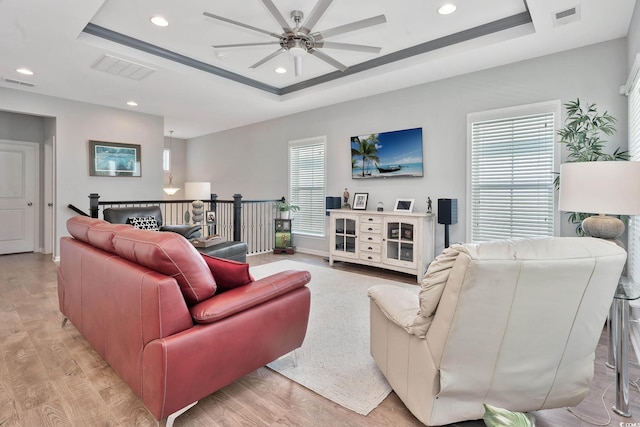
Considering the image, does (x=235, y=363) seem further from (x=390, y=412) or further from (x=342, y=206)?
(x=342, y=206)

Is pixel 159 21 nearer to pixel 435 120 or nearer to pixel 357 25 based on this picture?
pixel 357 25

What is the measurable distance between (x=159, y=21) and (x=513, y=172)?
425 centimetres

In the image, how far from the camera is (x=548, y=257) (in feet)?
4.24

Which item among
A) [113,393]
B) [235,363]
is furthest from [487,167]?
[113,393]

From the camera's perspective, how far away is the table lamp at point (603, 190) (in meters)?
1.77

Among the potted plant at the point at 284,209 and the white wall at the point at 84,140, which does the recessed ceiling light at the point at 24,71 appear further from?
the potted plant at the point at 284,209

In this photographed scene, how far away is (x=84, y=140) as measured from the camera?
5.65 m

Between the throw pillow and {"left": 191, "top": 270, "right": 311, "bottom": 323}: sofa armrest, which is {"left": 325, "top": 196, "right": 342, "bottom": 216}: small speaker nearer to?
the throw pillow

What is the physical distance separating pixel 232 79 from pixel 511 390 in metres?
4.82

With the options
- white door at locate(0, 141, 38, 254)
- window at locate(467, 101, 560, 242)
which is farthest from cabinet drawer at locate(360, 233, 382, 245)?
white door at locate(0, 141, 38, 254)

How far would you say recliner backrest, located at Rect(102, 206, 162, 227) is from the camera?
179 inches

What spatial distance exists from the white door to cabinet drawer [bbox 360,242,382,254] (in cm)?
622

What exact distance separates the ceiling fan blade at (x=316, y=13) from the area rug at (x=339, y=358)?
254 centimetres

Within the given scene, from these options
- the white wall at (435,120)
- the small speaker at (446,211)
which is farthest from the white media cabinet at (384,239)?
the white wall at (435,120)
